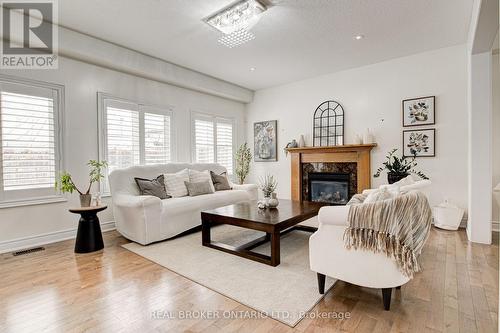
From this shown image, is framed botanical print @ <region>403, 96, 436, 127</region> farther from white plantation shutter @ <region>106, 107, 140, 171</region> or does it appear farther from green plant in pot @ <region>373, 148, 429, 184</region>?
white plantation shutter @ <region>106, 107, 140, 171</region>

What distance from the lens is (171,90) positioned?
5.07 m

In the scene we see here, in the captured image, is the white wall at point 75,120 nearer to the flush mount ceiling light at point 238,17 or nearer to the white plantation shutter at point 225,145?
the white plantation shutter at point 225,145

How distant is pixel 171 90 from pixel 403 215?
4.56 m

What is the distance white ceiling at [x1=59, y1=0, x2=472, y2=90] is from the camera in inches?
115

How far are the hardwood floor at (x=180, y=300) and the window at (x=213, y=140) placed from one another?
3.12 meters

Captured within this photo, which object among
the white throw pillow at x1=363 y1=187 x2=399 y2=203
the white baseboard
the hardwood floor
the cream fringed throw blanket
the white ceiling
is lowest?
the hardwood floor

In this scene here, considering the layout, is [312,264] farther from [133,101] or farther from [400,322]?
[133,101]

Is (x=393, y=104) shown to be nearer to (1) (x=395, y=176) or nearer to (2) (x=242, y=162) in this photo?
(1) (x=395, y=176)

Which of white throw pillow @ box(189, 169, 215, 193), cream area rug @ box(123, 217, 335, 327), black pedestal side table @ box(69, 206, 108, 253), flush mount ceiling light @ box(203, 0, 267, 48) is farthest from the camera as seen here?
white throw pillow @ box(189, 169, 215, 193)

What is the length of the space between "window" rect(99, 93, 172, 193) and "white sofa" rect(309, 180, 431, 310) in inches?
140

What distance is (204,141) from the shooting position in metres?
5.73

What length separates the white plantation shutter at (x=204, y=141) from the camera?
18.3 feet

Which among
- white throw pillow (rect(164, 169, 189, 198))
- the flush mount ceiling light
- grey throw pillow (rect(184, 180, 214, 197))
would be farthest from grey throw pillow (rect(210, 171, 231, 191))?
the flush mount ceiling light

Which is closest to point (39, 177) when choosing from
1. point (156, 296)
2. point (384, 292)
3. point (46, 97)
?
point (46, 97)
